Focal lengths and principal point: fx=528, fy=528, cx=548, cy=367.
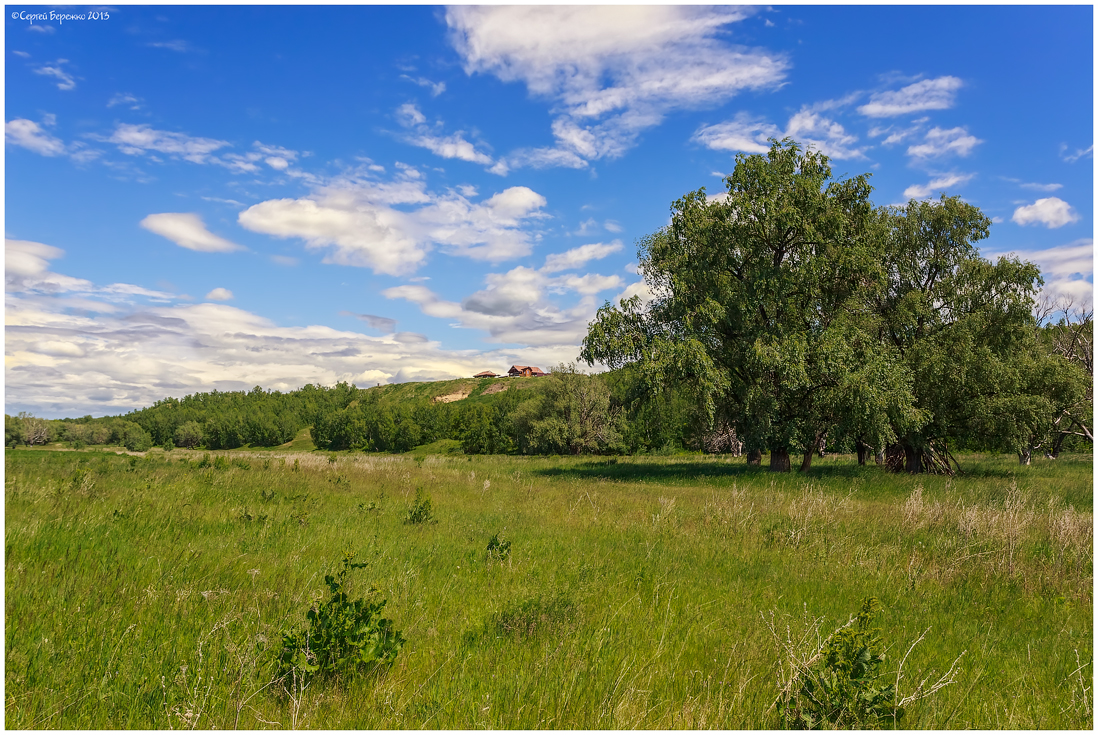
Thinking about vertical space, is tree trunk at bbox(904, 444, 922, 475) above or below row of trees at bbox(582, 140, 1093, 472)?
below

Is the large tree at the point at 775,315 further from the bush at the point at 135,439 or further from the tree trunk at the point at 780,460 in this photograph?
the bush at the point at 135,439

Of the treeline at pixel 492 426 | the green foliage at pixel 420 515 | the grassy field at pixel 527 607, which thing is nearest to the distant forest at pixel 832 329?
the treeline at pixel 492 426

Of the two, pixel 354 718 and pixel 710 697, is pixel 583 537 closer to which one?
pixel 710 697

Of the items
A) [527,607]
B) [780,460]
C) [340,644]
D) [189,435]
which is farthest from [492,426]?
[189,435]

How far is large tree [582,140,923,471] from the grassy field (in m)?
10.7

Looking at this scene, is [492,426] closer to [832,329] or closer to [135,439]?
[832,329]

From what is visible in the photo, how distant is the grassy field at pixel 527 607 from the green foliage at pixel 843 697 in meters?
0.26

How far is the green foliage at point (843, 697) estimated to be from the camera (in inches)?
141

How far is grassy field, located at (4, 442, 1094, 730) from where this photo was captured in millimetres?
3807

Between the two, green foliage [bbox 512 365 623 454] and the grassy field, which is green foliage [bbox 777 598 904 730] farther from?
green foliage [bbox 512 365 623 454]

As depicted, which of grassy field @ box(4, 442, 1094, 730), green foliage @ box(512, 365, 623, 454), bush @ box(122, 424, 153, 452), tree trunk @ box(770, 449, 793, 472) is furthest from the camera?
bush @ box(122, 424, 153, 452)

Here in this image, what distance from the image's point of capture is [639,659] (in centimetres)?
464

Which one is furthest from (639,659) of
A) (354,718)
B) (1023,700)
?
(1023,700)

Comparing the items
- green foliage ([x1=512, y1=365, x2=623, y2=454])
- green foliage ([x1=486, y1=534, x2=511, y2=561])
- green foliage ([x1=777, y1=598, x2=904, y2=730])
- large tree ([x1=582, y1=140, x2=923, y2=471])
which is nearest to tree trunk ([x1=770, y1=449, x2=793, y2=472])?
large tree ([x1=582, y1=140, x2=923, y2=471])
